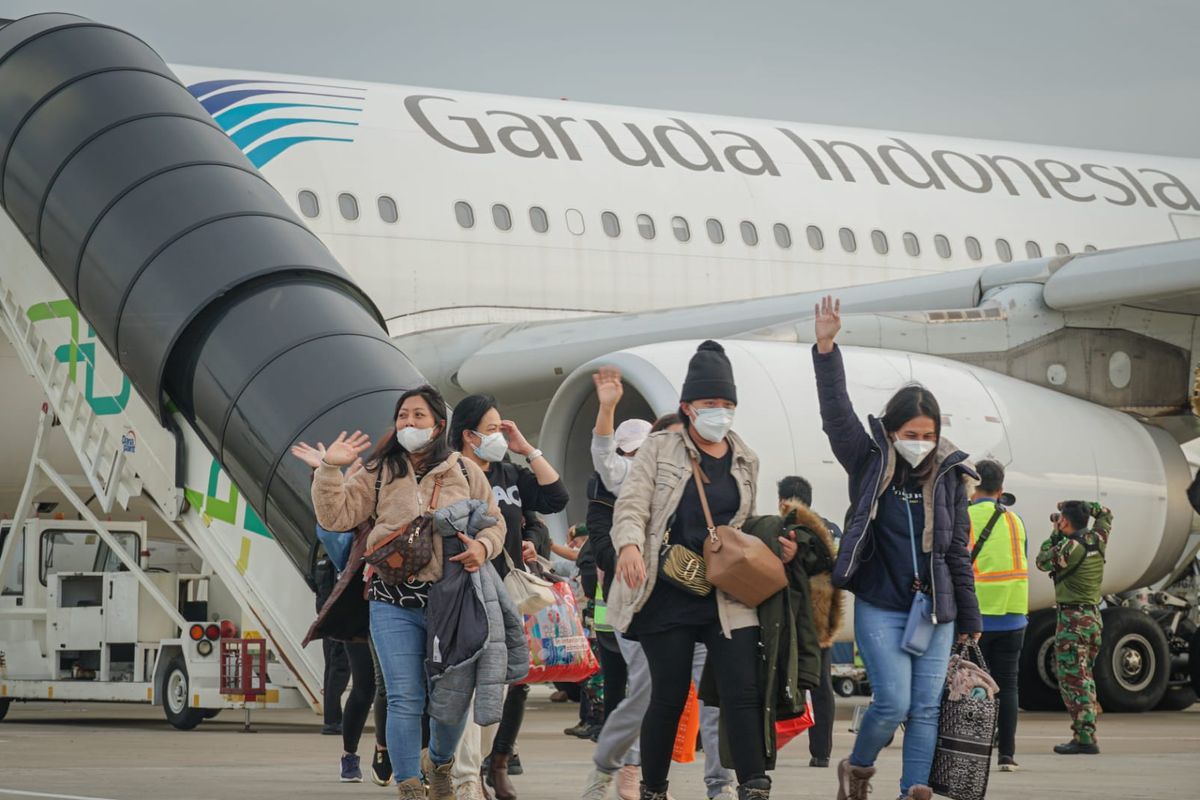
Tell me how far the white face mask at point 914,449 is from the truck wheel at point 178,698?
5.81 m

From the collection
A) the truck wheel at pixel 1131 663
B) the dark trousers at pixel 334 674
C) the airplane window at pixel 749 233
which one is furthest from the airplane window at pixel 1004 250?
the dark trousers at pixel 334 674

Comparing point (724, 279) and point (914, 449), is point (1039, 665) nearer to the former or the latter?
point (724, 279)

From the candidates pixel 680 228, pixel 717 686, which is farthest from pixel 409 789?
pixel 680 228

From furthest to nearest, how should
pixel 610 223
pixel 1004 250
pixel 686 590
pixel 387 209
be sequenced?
pixel 1004 250 < pixel 610 223 < pixel 387 209 < pixel 686 590

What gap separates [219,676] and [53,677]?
203 centimetres

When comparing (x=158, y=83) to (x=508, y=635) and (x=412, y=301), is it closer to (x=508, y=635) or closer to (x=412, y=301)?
(x=412, y=301)

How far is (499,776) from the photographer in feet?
22.7

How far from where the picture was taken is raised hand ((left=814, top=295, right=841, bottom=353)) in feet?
19.5

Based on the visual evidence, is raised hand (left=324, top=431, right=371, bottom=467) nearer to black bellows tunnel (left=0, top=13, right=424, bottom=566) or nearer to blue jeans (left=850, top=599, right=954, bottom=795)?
blue jeans (left=850, top=599, right=954, bottom=795)

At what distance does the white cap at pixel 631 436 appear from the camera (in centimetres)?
702

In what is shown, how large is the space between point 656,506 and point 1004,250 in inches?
474

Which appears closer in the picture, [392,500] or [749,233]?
[392,500]

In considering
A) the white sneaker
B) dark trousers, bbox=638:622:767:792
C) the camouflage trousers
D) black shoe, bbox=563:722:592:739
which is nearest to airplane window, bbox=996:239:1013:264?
the camouflage trousers

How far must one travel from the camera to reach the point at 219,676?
1027cm
